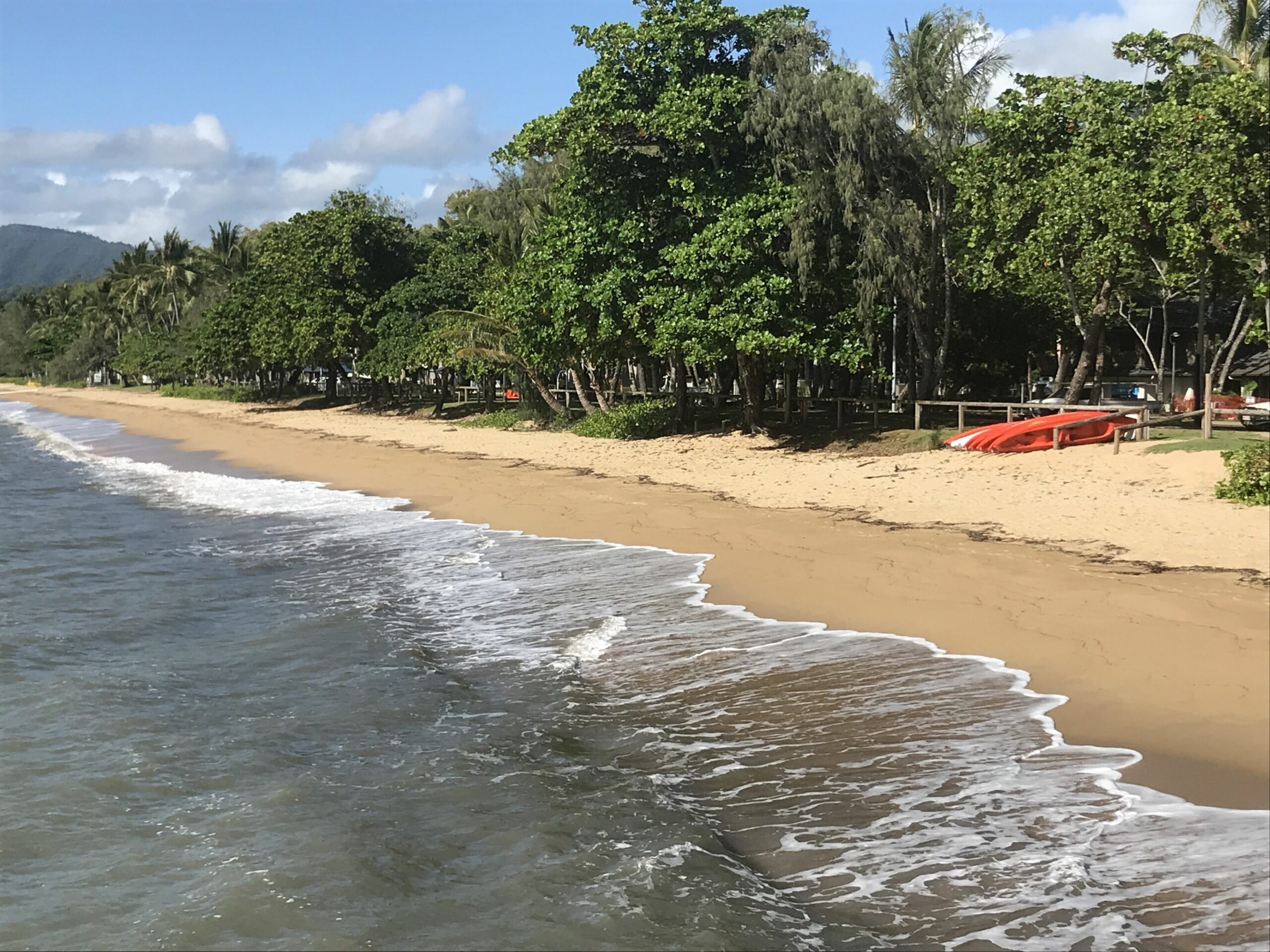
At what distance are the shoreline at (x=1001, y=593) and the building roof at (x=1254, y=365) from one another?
17.8 m

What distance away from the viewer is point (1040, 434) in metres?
17.8

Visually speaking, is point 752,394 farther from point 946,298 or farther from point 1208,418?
point 1208,418

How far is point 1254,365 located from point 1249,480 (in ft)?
74.8

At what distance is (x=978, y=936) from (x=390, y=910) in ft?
8.22

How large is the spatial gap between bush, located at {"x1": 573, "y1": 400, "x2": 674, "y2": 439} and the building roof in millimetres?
16763

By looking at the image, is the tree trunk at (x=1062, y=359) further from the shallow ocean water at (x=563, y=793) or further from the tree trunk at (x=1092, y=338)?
the shallow ocean water at (x=563, y=793)

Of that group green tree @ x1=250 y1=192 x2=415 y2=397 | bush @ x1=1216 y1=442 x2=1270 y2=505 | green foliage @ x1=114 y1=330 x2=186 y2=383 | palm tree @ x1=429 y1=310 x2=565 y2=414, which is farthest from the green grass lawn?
green foliage @ x1=114 y1=330 x2=186 y2=383

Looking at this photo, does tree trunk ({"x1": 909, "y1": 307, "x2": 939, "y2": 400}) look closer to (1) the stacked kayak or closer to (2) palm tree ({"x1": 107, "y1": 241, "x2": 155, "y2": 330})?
(1) the stacked kayak

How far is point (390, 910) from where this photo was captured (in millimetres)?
4699

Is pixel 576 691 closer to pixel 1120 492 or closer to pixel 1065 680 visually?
pixel 1065 680

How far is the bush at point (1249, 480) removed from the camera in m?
11.9

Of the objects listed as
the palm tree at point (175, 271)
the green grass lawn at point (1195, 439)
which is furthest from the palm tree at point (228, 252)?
the green grass lawn at point (1195, 439)

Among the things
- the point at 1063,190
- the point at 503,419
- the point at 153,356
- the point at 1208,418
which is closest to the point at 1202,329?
the point at 1063,190

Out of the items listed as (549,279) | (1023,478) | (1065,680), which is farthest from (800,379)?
(1065,680)
